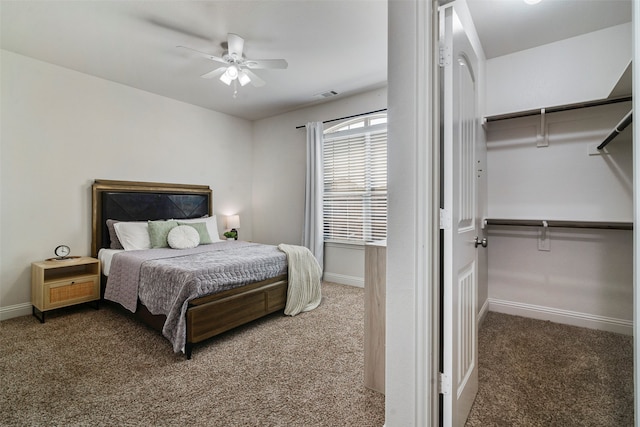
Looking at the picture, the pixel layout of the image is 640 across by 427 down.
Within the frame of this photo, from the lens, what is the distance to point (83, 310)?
3223mm

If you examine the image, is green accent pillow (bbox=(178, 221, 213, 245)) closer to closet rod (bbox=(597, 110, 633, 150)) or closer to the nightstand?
the nightstand

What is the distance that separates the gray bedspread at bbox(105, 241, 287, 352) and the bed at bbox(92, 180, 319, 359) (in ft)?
0.18

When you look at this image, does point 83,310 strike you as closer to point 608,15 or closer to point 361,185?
point 361,185

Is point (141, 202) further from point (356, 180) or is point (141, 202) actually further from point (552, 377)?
point (552, 377)

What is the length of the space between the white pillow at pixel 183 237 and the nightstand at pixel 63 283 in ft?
2.61

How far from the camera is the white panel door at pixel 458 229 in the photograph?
1.26m

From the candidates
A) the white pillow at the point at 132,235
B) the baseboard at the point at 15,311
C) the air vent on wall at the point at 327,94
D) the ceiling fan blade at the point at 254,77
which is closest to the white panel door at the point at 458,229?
the ceiling fan blade at the point at 254,77

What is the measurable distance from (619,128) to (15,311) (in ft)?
18.4

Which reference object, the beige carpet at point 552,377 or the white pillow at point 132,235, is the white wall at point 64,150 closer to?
the white pillow at point 132,235

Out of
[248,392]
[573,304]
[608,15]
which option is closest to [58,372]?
[248,392]

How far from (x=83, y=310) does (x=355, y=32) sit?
160 inches

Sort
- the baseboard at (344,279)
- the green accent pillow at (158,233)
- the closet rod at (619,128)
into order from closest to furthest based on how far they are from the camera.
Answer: the closet rod at (619,128) → the green accent pillow at (158,233) → the baseboard at (344,279)

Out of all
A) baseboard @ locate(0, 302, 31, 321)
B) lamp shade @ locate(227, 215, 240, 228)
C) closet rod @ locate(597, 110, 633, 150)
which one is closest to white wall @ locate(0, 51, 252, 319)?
baseboard @ locate(0, 302, 31, 321)

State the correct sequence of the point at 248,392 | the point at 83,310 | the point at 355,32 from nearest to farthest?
the point at 248,392
the point at 355,32
the point at 83,310
